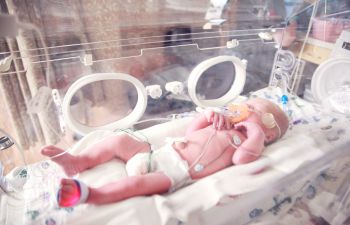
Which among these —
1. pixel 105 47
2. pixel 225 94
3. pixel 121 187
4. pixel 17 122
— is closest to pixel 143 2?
pixel 105 47

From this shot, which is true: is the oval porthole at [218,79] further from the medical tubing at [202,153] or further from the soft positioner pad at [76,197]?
the soft positioner pad at [76,197]

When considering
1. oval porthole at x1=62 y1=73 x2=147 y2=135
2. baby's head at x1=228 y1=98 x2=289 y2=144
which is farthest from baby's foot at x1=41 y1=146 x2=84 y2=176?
baby's head at x1=228 y1=98 x2=289 y2=144

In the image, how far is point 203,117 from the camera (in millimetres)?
1180

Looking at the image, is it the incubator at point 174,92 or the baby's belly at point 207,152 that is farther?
the baby's belly at point 207,152

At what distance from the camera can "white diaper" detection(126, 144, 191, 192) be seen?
932 mm

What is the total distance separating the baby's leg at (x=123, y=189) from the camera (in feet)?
2.40

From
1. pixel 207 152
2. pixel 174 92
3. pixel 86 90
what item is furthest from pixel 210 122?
pixel 86 90

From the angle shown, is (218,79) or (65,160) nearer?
(65,160)

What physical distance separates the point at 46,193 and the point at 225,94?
1.02 metres

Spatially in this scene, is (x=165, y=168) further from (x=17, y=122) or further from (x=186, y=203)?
(x=17, y=122)

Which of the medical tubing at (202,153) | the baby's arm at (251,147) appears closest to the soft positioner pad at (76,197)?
the medical tubing at (202,153)

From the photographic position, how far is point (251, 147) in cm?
102

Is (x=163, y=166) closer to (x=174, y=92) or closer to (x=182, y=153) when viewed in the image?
(x=182, y=153)

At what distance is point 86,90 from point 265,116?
778 millimetres
